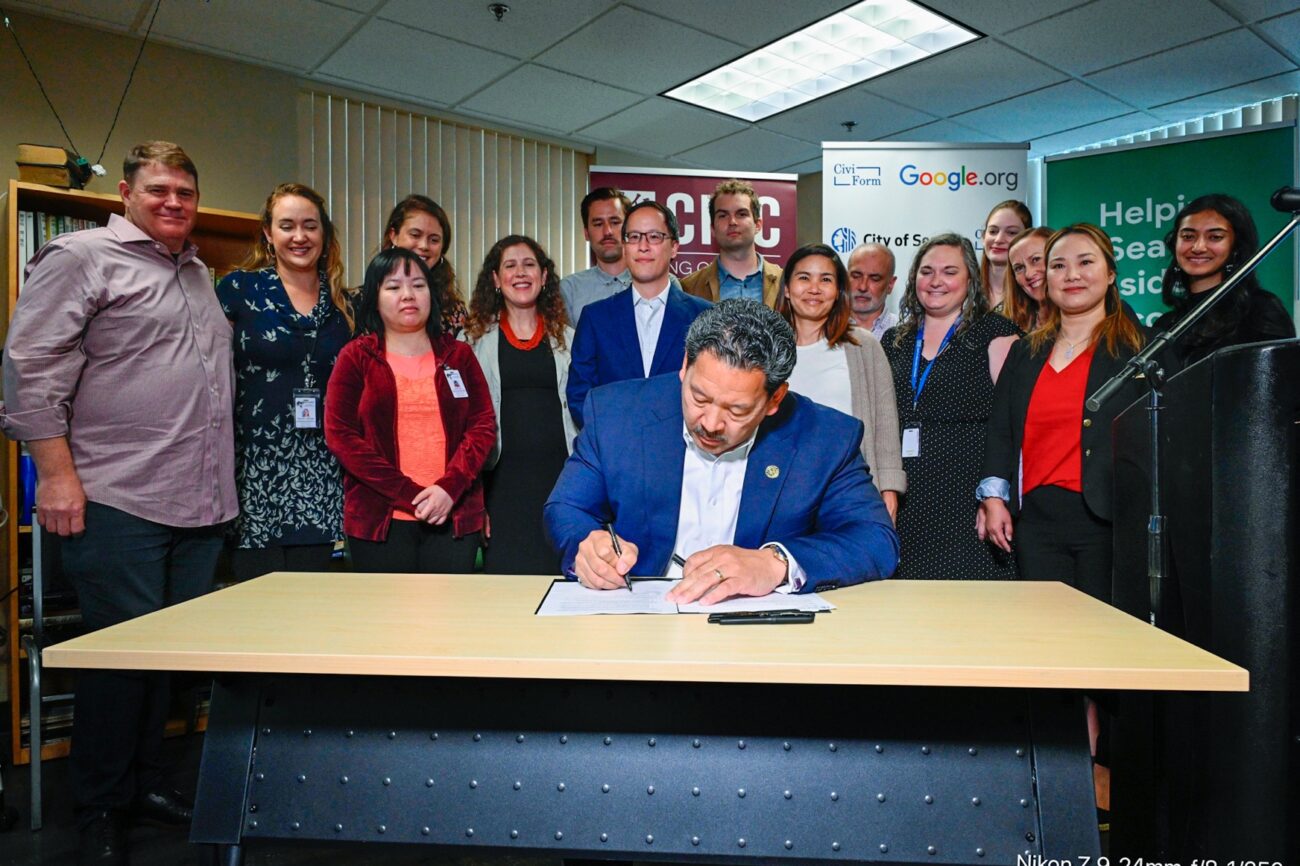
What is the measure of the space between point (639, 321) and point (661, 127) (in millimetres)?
3283

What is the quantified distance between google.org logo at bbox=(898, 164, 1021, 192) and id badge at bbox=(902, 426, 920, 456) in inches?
86.2

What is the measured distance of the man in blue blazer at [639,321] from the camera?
294 centimetres

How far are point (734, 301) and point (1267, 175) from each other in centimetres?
433

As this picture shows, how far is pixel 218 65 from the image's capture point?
4.67m

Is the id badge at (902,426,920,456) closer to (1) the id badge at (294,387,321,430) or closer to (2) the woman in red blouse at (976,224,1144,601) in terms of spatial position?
(2) the woman in red blouse at (976,224,1144,601)

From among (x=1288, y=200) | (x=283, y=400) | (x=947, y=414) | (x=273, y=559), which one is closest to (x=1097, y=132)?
(x=947, y=414)

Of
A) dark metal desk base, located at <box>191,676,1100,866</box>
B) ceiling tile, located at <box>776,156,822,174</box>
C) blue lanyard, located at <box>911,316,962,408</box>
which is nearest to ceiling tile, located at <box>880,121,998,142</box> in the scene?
ceiling tile, located at <box>776,156,822,174</box>

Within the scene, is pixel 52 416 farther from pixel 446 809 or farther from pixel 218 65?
pixel 218 65

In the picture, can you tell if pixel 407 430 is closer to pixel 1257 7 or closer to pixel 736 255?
pixel 736 255

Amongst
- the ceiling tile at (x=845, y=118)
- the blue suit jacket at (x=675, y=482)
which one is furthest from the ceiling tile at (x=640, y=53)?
the blue suit jacket at (x=675, y=482)

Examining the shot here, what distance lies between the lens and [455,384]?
2.68 m

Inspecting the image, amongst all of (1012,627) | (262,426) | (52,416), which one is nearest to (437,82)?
(262,426)

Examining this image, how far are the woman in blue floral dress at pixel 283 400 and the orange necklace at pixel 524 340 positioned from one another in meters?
0.55

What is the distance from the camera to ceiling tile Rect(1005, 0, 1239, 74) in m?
4.23
